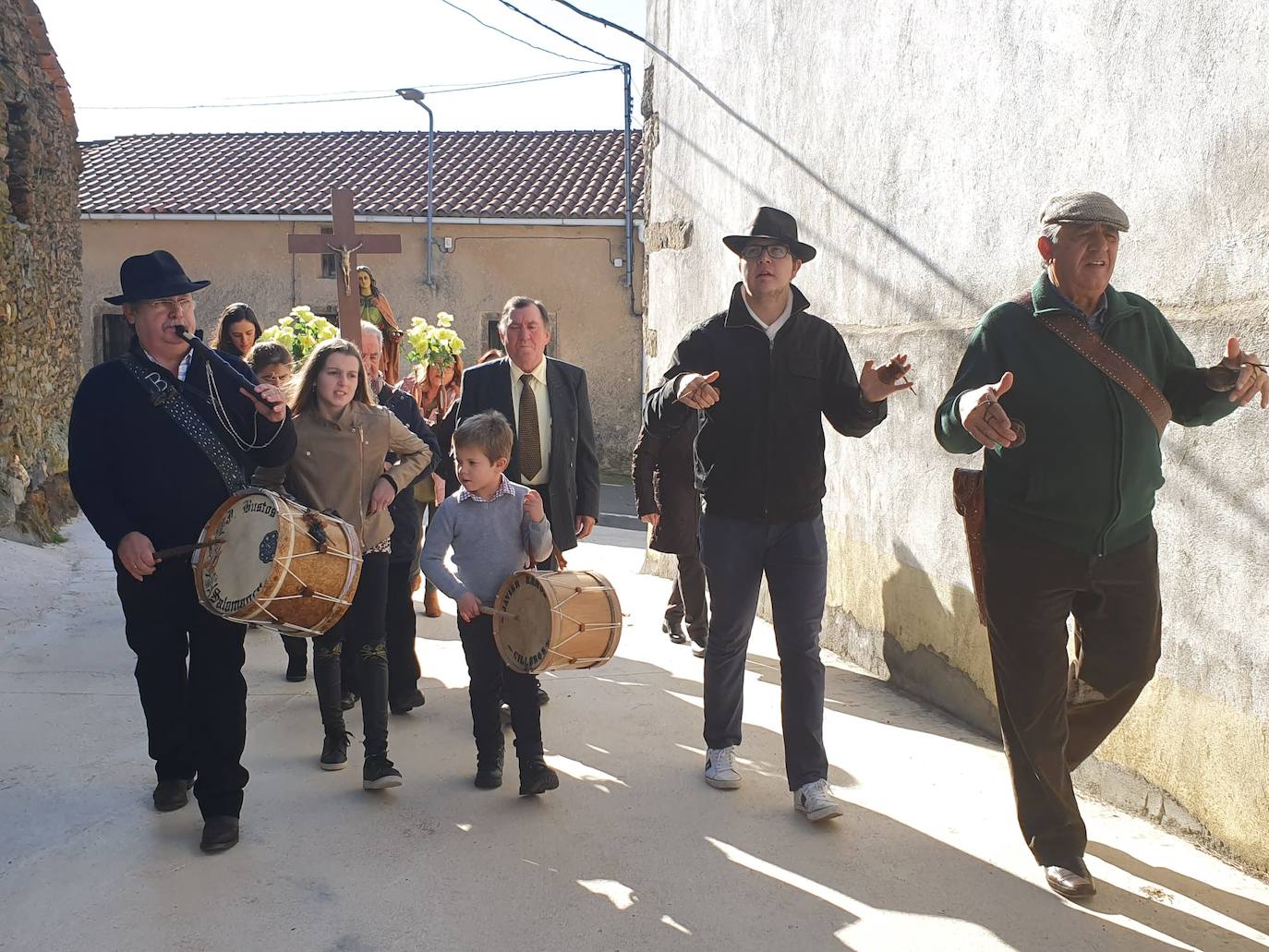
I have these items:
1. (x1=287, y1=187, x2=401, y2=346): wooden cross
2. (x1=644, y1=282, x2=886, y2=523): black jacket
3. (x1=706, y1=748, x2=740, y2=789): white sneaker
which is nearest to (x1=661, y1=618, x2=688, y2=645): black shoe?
(x1=287, y1=187, x2=401, y2=346): wooden cross

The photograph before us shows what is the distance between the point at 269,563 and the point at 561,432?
1963 millimetres

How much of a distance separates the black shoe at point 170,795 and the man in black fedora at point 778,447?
6.69 feet

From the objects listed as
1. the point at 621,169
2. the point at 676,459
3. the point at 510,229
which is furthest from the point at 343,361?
the point at 621,169

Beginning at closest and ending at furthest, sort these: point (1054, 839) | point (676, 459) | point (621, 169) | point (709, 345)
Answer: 1. point (1054, 839)
2. point (709, 345)
3. point (676, 459)
4. point (621, 169)

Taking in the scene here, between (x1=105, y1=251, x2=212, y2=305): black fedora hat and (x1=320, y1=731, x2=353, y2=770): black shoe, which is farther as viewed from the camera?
(x1=320, y1=731, x2=353, y2=770): black shoe

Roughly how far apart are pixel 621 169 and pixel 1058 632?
2050 cm

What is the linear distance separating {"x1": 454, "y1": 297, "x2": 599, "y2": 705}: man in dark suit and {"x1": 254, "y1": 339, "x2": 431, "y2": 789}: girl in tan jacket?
29.8 inches

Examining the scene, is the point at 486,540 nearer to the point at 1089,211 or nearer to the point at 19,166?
the point at 1089,211

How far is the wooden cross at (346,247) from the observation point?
282 inches

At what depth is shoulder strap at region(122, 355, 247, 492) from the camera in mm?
4141

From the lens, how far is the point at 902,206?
616cm

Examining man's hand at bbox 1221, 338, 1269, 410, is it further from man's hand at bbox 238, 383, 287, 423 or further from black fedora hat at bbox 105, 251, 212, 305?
black fedora hat at bbox 105, 251, 212, 305

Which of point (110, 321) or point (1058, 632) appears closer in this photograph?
point (1058, 632)

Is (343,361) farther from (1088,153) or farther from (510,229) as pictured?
(510,229)
